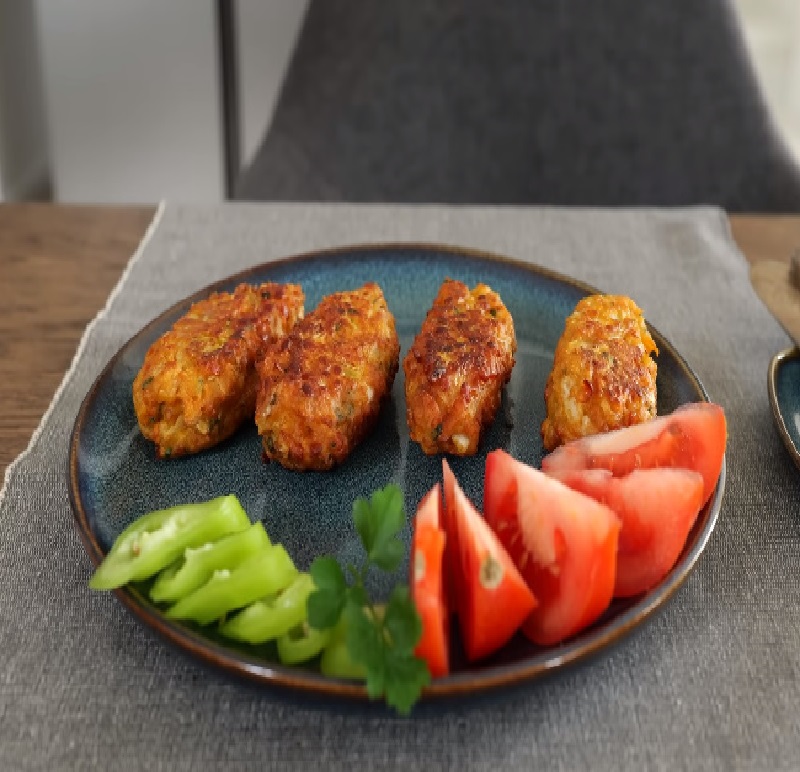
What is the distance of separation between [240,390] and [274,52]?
3109 mm

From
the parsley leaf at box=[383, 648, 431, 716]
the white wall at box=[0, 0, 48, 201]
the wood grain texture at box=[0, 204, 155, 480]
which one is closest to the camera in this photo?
the parsley leaf at box=[383, 648, 431, 716]

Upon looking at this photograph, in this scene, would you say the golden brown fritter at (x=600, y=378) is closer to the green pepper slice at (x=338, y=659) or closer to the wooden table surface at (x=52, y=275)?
the green pepper slice at (x=338, y=659)

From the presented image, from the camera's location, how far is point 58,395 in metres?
1.71

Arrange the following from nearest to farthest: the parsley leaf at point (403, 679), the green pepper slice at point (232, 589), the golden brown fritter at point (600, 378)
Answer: the parsley leaf at point (403, 679), the green pepper slice at point (232, 589), the golden brown fritter at point (600, 378)

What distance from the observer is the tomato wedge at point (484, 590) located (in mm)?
1027

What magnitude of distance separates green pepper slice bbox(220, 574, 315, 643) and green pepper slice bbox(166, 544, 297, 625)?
0.05 feet

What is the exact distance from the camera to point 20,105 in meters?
4.50

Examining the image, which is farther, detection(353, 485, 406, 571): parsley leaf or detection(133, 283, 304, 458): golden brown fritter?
detection(133, 283, 304, 458): golden brown fritter

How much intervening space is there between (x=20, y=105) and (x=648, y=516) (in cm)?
434

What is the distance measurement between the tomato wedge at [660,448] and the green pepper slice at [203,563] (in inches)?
16.5

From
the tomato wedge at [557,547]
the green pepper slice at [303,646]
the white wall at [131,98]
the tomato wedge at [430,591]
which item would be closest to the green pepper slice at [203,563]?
the green pepper slice at [303,646]

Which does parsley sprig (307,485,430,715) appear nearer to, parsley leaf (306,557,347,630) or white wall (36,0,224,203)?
parsley leaf (306,557,347,630)

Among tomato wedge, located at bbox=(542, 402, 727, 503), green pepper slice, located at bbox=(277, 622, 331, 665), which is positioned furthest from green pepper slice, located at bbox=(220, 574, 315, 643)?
tomato wedge, located at bbox=(542, 402, 727, 503)

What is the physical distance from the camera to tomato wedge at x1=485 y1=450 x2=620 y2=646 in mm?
1051
